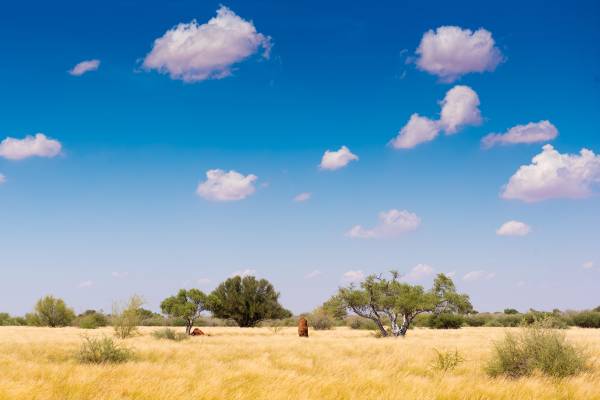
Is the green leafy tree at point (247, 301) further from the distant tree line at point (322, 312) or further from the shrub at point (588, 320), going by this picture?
the shrub at point (588, 320)

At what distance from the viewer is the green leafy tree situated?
65062mm

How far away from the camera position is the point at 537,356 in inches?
619

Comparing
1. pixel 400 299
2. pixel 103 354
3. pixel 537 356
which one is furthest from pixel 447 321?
pixel 103 354

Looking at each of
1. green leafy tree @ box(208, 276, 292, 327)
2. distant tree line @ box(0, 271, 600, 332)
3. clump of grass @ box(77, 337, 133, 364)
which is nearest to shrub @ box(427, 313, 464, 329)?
distant tree line @ box(0, 271, 600, 332)

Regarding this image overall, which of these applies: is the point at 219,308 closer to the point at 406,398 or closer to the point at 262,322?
the point at 262,322

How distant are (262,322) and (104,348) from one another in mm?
52634

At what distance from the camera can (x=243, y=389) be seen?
31.7ft

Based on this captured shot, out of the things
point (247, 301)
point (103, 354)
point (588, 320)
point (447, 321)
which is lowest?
point (588, 320)

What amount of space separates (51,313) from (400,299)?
149ft

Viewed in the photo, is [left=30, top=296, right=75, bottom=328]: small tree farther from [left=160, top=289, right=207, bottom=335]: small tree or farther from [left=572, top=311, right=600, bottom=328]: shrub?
[left=572, top=311, right=600, bottom=328]: shrub

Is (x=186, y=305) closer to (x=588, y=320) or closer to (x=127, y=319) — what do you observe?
(x=127, y=319)

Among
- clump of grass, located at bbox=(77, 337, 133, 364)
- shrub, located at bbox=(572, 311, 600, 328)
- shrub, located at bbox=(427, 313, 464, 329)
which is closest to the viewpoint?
clump of grass, located at bbox=(77, 337, 133, 364)

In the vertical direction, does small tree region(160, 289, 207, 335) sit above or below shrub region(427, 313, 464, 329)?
above

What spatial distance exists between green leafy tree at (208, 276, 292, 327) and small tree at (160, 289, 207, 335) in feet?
53.6
